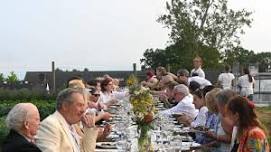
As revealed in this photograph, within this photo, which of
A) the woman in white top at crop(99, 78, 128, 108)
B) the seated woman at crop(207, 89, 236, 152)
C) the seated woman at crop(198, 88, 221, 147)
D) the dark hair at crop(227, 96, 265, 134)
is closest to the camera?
the dark hair at crop(227, 96, 265, 134)

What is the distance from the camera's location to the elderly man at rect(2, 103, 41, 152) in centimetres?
381

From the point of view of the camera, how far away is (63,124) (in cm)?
442

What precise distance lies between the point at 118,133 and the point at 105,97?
4.13 meters

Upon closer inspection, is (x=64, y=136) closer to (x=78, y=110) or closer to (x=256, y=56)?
(x=78, y=110)

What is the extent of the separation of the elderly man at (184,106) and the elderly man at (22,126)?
398cm

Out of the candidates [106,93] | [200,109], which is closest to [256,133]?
[200,109]

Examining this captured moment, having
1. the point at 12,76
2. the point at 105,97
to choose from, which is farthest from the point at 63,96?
the point at 12,76

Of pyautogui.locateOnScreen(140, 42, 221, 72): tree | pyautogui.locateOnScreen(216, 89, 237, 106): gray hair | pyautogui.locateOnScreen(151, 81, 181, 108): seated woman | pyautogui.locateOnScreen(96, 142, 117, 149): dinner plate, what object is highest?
pyautogui.locateOnScreen(140, 42, 221, 72): tree

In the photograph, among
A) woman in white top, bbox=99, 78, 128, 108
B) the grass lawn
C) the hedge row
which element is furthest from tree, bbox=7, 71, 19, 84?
woman in white top, bbox=99, 78, 128, 108

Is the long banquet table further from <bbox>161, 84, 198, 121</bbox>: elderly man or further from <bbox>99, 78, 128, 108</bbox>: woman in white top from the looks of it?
<bbox>99, 78, 128, 108</bbox>: woman in white top

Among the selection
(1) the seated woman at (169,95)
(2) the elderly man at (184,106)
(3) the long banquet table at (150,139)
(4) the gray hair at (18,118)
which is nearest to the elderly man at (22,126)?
(4) the gray hair at (18,118)

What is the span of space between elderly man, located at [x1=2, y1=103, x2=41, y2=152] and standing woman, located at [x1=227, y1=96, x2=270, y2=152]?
4.41 feet

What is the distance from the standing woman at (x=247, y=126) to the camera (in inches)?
161

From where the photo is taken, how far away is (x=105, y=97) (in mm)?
10352
